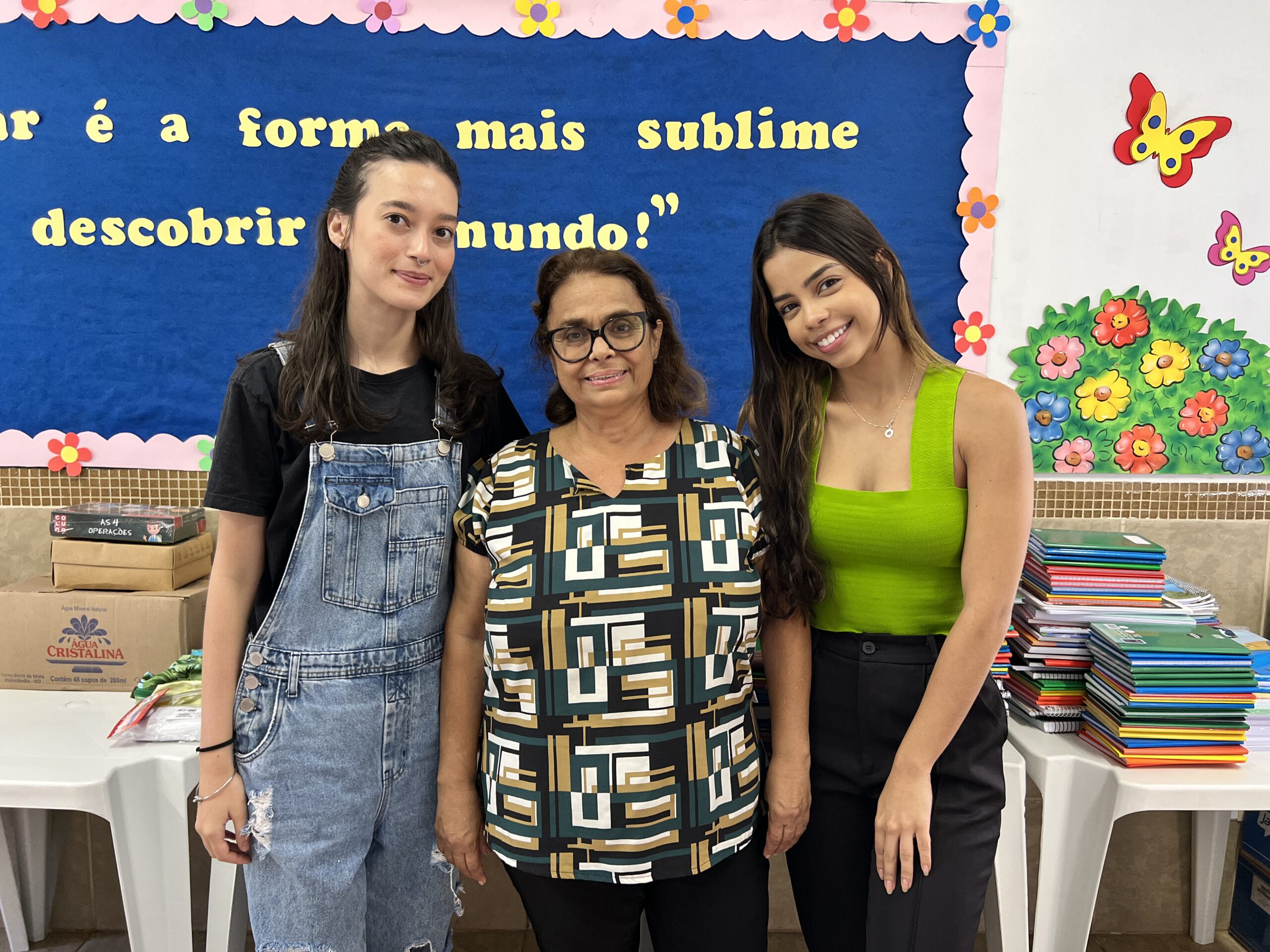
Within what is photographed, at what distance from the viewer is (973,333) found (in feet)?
7.75

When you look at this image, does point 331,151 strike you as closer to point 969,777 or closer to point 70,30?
point 70,30

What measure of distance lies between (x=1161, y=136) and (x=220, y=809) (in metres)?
2.76

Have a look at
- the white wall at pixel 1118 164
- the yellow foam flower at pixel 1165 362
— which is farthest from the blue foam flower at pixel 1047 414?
the yellow foam flower at pixel 1165 362

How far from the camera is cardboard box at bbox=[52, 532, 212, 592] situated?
82.9 inches

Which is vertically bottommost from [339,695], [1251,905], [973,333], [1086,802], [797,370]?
[1251,905]

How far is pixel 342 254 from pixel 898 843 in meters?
1.33

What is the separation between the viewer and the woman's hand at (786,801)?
55.7 inches

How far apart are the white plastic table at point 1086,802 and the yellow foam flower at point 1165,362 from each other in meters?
1.03

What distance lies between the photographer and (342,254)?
1.41 metres

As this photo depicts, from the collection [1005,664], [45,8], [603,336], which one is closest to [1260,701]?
[1005,664]

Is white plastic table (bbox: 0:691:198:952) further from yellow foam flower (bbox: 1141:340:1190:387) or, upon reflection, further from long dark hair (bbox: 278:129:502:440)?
yellow foam flower (bbox: 1141:340:1190:387)

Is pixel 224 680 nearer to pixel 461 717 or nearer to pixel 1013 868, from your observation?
pixel 461 717

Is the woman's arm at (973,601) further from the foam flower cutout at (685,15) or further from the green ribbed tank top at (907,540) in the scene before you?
the foam flower cutout at (685,15)

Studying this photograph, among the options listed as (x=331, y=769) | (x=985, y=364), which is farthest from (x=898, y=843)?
(x=985, y=364)
